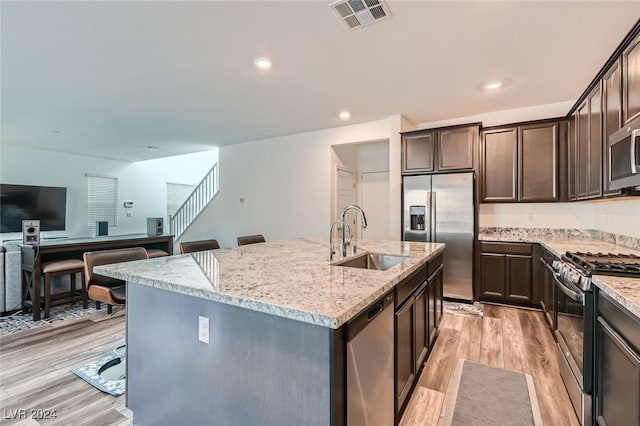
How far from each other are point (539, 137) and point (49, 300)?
6.33 m

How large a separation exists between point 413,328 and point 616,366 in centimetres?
98

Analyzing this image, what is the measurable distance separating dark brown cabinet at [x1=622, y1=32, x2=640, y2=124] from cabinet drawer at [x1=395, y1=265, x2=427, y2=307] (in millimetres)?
1669

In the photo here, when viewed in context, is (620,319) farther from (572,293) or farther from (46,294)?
(46,294)

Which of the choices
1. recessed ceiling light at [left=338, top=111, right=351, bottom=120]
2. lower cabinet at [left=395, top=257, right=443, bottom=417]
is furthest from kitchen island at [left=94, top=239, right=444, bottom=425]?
recessed ceiling light at [left=338, top=111, right=351, bottom=120]

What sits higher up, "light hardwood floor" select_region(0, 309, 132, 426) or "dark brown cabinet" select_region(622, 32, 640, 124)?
"dark brown cabinet" select_region(622, 32, 640, 124)

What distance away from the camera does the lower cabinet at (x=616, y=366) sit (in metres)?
1.27

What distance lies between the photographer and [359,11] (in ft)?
7.17

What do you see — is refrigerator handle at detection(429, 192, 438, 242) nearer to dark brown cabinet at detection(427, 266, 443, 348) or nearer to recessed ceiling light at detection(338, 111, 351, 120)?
dark brown cabinet at detection(427, 266, 443, 348)

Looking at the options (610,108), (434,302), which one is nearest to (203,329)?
(434,302)

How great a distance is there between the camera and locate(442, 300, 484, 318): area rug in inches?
147

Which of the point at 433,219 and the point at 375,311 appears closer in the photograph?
the point at 375,311

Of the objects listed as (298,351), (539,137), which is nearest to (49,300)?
(298,351)

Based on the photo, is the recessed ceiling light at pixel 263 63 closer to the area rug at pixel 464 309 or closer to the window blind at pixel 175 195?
the area rug at pixel 464 309

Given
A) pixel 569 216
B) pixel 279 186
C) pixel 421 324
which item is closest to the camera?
pixel 421 324
